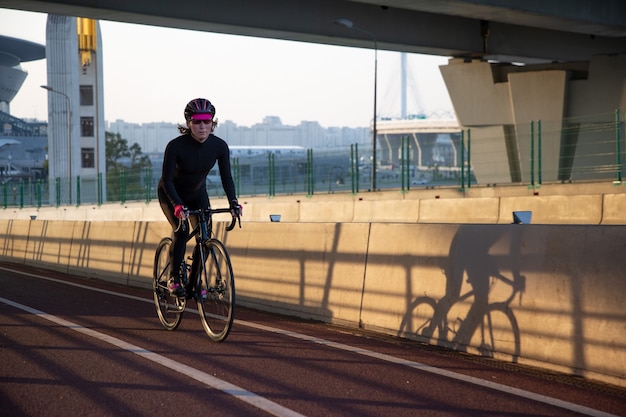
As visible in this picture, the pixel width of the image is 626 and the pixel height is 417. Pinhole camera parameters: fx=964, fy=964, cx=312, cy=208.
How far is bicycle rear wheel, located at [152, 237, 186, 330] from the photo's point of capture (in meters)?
9.21

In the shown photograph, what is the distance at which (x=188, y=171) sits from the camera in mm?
8836

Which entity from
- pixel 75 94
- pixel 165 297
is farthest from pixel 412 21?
pixel 75 94

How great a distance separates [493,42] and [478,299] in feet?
87.1

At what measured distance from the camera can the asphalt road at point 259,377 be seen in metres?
5.94

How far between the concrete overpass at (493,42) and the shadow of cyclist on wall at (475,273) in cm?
1645

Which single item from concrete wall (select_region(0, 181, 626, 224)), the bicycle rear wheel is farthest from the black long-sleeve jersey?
concrete wall (select_region(0, 181, 626, 224))

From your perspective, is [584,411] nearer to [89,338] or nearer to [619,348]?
[619,348]

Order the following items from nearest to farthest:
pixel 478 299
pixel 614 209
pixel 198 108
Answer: pixel 478 299 → pixel 198 108 → pixel 614 209

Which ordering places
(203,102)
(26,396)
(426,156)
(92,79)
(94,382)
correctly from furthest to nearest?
(92,79) → (426,156) → (203,102) → (94,382) → (26,396)

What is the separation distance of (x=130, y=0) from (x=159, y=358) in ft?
59.4

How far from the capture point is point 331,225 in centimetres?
1040

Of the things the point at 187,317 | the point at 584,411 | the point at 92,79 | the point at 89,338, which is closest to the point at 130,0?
the point at 187,317

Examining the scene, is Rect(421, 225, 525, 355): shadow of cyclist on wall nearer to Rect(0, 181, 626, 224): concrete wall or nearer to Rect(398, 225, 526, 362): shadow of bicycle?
Rect(398, 225, 526, 362): shadow of bicycle

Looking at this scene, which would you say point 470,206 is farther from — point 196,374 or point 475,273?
point 196,374
